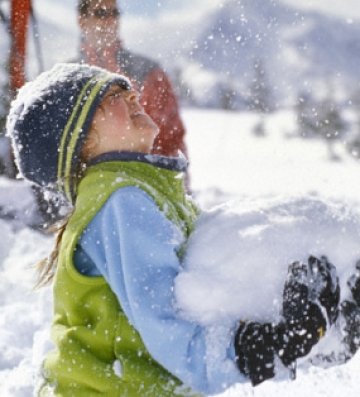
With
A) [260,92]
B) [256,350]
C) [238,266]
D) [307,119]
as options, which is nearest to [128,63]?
[238,266]

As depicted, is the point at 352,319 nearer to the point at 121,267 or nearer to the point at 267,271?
the point at 267,271

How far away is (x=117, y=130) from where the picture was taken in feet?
6.19

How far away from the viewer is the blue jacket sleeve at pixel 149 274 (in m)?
1.55

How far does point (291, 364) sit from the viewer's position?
151 centimetres

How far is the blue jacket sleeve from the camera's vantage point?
1.55 m

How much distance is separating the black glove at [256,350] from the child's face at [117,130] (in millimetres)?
622

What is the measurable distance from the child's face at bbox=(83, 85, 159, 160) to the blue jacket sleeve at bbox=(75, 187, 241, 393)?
0.24 m

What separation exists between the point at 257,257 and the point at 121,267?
0.32 m

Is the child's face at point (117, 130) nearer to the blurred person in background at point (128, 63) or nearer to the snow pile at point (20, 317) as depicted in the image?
the snow pile at point (20, 317)

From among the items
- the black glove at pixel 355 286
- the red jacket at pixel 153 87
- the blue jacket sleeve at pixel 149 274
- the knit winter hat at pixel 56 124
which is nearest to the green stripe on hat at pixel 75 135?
the knit winter hat at pixel 56 124

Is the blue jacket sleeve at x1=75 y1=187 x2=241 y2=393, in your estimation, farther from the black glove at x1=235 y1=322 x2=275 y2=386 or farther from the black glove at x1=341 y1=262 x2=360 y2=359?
the black glove at x1=341 y1=262 x2=360 y2=359

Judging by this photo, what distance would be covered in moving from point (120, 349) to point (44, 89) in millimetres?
725

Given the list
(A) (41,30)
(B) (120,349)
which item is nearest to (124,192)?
(B) (120,349)

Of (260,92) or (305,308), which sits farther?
(260,92)
